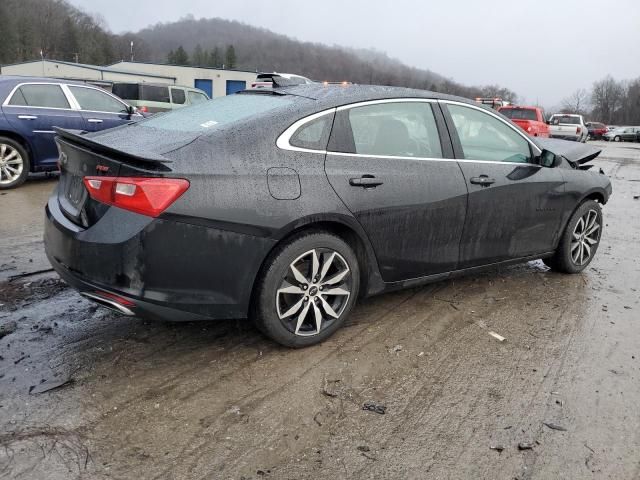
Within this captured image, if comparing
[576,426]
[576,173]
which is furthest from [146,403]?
[576,173]

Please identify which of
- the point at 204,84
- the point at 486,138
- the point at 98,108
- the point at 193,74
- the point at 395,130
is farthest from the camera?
the point at 204,84

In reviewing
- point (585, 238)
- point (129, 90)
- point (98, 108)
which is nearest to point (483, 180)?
point (585, 238)

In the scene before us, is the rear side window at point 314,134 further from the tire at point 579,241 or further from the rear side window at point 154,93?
the rear side window at point 154,93

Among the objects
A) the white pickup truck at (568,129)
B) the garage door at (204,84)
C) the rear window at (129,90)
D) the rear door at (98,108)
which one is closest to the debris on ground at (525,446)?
the rear door at (98,108)

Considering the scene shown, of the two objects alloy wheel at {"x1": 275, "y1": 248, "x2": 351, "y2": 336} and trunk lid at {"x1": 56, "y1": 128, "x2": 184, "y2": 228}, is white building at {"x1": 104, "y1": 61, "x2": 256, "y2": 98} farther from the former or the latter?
alloy wheel at {"x1": 275, "y1": 248, "x2": 351, "y2": 336}

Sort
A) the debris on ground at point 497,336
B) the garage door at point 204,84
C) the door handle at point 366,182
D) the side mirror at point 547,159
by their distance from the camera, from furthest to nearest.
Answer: the garage door at point 204,84
the side mirror at point 547,159
the debris on ground at point 497,336
the door handle at point 366,182

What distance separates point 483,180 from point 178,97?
20152 mm

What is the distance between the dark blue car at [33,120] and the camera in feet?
25.6

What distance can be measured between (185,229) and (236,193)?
1.08ft

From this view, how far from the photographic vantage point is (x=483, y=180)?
12.9ft

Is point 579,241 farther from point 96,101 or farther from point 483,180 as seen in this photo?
point 96,101

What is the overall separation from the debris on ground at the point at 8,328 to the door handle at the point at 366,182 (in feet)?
7.65

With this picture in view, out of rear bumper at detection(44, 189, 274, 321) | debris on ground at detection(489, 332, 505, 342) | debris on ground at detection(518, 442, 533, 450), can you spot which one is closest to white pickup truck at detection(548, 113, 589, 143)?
debris on ground at detection(489, 332, 505, 342)

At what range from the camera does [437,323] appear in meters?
3.81
